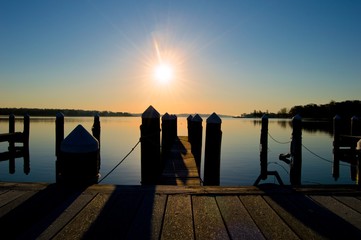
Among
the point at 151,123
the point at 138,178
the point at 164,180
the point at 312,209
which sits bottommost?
the point at 138,178

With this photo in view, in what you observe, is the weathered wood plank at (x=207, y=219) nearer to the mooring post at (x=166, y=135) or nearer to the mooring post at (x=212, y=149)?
the mooring post at (x=212, y=149)

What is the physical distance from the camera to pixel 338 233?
303cm

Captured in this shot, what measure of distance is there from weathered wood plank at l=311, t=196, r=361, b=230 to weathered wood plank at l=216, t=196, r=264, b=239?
1213 millimetres

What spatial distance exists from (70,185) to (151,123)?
2.72 m

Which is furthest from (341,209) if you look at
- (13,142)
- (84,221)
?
(13,142)

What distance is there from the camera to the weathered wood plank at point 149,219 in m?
2.92

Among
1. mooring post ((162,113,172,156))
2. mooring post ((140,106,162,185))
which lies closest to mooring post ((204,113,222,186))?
mooring post ((140,106,162,185))

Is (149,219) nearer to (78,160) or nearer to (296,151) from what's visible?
(78,160)

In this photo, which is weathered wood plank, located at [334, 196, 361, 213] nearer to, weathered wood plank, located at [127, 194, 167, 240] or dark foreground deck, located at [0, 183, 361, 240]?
dark foreground deck, located at [0, 183, 361, 240]

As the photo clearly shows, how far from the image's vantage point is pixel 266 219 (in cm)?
339

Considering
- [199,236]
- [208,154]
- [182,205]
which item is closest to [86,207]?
[182,205]

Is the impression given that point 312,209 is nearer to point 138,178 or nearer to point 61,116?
point 61,116

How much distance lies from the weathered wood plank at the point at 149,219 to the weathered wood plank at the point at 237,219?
79cm

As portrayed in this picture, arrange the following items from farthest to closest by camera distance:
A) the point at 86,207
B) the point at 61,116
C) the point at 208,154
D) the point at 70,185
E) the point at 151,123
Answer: the point at 61,116
the point at 208,154
the point at 151,123
the point at 70,185
the point at 86,207
